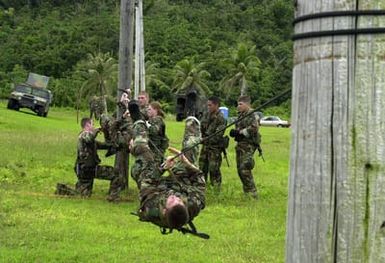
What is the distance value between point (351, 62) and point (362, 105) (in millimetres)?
109

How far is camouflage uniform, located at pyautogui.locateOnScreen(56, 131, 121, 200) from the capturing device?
1176 cm

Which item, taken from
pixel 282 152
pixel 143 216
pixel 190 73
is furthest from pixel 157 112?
pixel 190 73

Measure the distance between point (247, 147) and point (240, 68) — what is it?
53796mm

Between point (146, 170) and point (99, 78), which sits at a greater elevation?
point (99, 78)

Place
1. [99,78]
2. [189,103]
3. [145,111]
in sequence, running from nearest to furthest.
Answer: [189,103], [145,111], [99,78]

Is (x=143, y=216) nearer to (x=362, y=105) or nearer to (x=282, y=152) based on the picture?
(x=362, y=105)

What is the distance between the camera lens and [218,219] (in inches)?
381

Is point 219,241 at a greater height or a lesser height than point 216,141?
lesser

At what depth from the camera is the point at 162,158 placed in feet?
21.7

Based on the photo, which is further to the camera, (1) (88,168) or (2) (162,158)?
(1) (88,168)

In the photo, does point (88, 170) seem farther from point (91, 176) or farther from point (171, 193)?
point (171, 193)

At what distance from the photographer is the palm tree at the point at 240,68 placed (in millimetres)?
65062

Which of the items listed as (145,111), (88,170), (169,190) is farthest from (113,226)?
(169,190)

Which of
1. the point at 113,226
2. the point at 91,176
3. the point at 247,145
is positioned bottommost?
the point at 113,226
